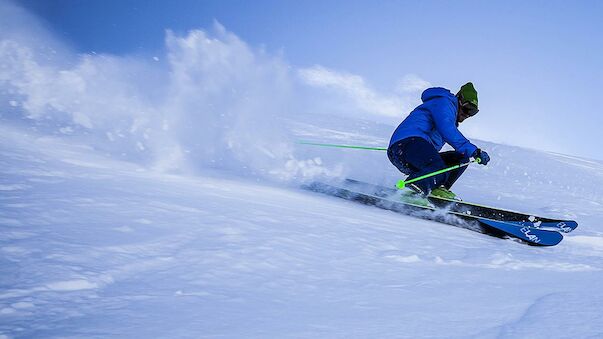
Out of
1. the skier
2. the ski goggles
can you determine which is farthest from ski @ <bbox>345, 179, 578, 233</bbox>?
the ski goggles

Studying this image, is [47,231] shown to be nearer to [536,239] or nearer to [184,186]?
[184,186]

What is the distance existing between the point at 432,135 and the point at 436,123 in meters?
0.24

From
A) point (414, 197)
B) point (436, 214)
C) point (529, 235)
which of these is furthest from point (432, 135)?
point (529, 235)

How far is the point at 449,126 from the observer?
4547 millimetres

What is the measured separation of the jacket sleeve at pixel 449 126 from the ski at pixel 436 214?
30.3 inches

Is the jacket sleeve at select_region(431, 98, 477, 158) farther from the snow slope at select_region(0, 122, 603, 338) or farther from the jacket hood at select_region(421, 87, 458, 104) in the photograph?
the snow slope at select_region(0, 122, 603, 338)

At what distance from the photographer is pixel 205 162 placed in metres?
6.73

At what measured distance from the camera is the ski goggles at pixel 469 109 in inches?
189

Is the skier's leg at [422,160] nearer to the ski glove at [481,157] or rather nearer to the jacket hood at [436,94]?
the ski glove at [481,157]

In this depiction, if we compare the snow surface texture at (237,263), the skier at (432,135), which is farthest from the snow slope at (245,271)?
→ the skier at (432,135)

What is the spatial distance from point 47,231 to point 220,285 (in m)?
1.03

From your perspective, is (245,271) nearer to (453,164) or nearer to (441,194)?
(441,194)

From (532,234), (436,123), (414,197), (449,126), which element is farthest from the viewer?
(414,197)

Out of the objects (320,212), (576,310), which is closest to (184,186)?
(320,212)
